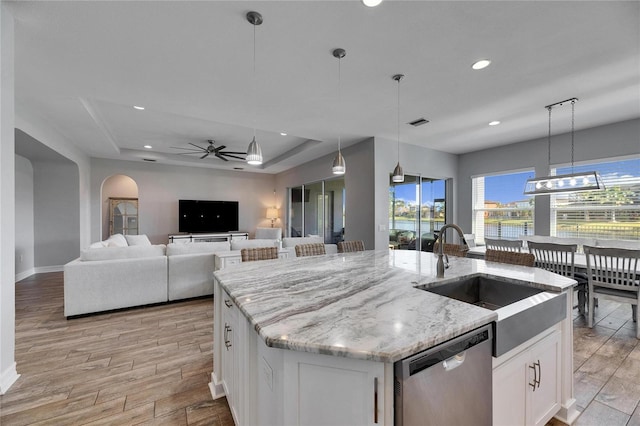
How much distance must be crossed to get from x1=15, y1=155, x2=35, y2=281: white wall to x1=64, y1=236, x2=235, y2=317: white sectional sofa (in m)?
2.58

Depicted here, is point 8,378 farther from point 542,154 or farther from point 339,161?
point 542,154

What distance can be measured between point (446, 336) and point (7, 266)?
3036 millimetres

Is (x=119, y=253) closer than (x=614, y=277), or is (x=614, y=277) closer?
(x=614, y=277)

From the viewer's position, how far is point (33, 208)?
5.48m

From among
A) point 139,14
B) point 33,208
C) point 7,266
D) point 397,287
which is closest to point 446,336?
point 397,287

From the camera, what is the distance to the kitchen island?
89 centimetres

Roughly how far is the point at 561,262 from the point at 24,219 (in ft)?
29.6

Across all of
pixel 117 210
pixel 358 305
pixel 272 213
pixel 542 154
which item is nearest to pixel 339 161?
pixel 358 305

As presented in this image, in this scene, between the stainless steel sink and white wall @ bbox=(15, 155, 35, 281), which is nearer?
the stainless steel sink

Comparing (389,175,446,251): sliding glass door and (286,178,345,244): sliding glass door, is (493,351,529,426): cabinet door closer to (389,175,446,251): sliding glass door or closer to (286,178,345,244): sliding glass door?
(389,175,446,251): sliding glass door

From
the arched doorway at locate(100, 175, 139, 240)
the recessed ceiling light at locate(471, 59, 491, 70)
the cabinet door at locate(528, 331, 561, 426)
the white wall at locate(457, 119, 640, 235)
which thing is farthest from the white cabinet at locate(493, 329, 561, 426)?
the arched doorway at locate(100, 175, 139, 240)

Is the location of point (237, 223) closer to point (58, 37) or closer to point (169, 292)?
point (169, 292)

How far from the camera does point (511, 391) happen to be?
1.31 metres

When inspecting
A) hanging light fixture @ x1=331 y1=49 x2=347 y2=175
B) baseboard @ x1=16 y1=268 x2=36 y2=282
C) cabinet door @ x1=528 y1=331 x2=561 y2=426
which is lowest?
baseboard @ x1=16 y1=268 x2=36 y2=282
